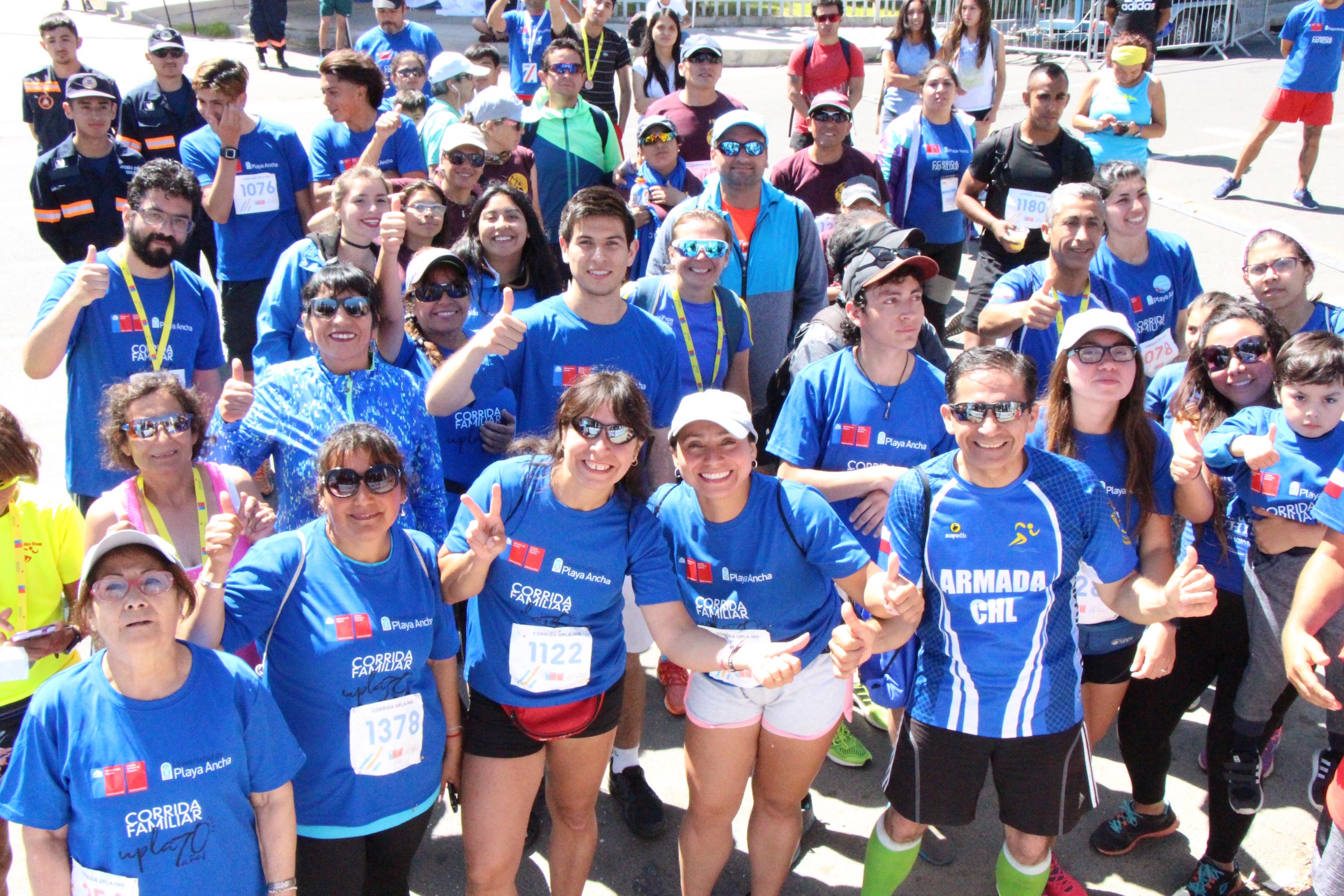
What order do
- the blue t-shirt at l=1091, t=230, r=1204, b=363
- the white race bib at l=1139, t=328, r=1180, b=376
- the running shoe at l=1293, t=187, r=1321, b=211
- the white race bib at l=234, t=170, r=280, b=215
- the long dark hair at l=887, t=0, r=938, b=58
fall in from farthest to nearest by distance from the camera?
the running shoe at l=1293, t=187, r=1321, b=211 < the long dark hair at l=887, t=0, r=938, b=58 < the white race bib at l=234, t=170, r=280, b=215 < the blue t-shirt at l=1091, t=230, r=1204, b=363 < the white race bib at l=1139, t=328, r=1180, b=376

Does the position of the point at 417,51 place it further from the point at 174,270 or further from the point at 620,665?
the point at 620,665

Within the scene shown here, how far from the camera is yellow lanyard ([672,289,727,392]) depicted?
15.0 feet

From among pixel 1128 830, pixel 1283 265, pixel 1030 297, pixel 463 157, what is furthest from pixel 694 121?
pixel 1128 830

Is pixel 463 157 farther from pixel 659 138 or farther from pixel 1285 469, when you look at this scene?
pixel 1285 469

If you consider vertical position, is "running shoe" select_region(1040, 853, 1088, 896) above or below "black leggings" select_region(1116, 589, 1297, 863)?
below

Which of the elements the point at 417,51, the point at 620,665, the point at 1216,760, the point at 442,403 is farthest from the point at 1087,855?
the point at 417,51

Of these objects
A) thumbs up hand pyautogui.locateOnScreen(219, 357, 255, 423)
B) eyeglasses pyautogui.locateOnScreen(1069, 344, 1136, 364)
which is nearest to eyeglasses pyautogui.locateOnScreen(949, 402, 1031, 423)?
eyeglasses pyautogui.locateOnScreen(1069, 344, 1136, 364)

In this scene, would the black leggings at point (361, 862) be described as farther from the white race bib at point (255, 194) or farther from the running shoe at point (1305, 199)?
the running shoe at point (1305, 199)

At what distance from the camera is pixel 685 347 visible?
4566 millimetres

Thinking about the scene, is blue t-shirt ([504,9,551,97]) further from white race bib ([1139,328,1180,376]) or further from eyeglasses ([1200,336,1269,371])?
eyeglasses ([1200,336,1269,371])

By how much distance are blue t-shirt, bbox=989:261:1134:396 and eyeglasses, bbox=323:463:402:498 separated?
2.69 m

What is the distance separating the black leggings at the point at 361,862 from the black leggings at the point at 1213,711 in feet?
7.81

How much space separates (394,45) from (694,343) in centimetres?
611

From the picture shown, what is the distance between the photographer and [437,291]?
4.22 meters
